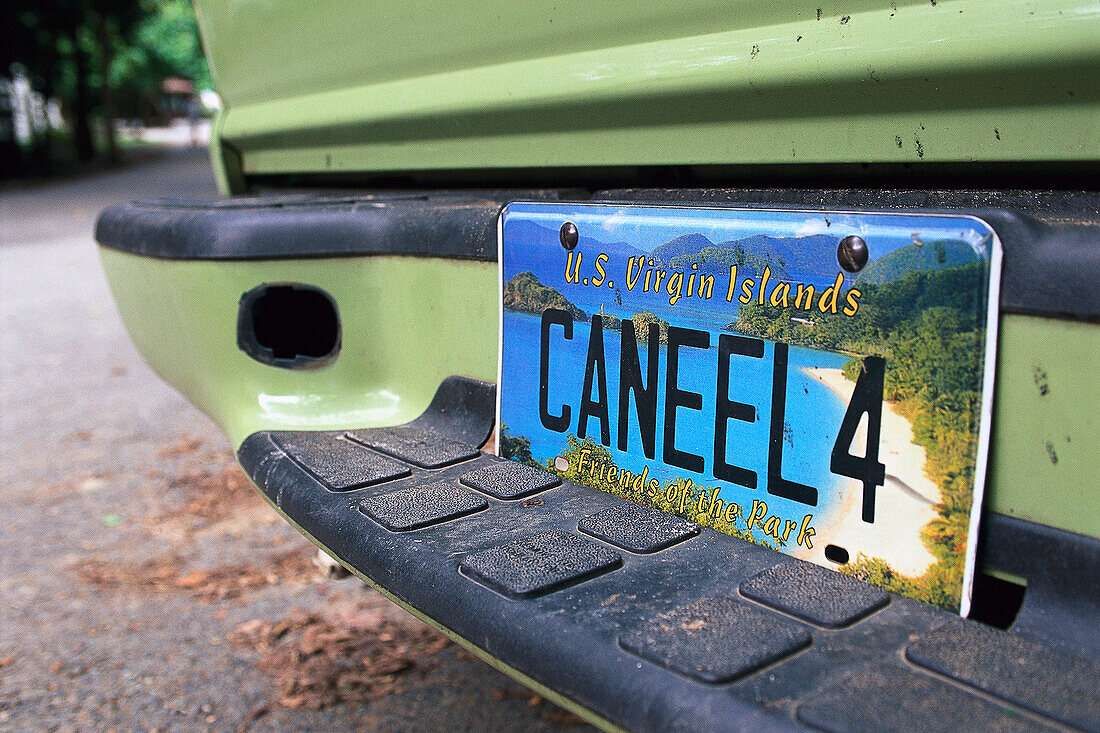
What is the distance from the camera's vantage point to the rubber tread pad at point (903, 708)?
2.67ft

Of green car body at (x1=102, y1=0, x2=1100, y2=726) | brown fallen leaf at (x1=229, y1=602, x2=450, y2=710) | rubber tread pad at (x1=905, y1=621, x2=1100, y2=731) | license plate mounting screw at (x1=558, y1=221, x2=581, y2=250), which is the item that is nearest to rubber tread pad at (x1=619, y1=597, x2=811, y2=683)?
rubber tread pad at (x1=905, y1=621, x2=1100, y2=731)

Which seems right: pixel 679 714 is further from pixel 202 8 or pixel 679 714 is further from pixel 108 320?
pixel 108 320

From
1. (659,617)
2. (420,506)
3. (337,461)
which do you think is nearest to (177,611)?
(337,461)

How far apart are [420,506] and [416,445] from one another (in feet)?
0.92

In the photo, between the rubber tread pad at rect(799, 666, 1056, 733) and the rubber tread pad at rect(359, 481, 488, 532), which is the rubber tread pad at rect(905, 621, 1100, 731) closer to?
the rubber tread pad at rect(799, 666, 1056, 733)

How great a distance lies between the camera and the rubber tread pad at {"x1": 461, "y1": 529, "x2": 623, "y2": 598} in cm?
111

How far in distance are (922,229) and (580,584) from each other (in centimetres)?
56

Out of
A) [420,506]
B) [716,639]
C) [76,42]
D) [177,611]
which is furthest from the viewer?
[76,42]

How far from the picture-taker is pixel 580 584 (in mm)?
1118

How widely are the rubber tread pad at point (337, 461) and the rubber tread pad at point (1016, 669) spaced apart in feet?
2.79

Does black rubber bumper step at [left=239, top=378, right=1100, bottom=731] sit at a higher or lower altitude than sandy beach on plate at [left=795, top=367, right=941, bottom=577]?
lower

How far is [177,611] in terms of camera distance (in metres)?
2.55

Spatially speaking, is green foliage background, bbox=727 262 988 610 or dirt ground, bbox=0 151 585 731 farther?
dirt ground, bbox=0 151 585 731

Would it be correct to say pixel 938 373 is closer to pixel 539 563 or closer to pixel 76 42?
pixel 539 563
